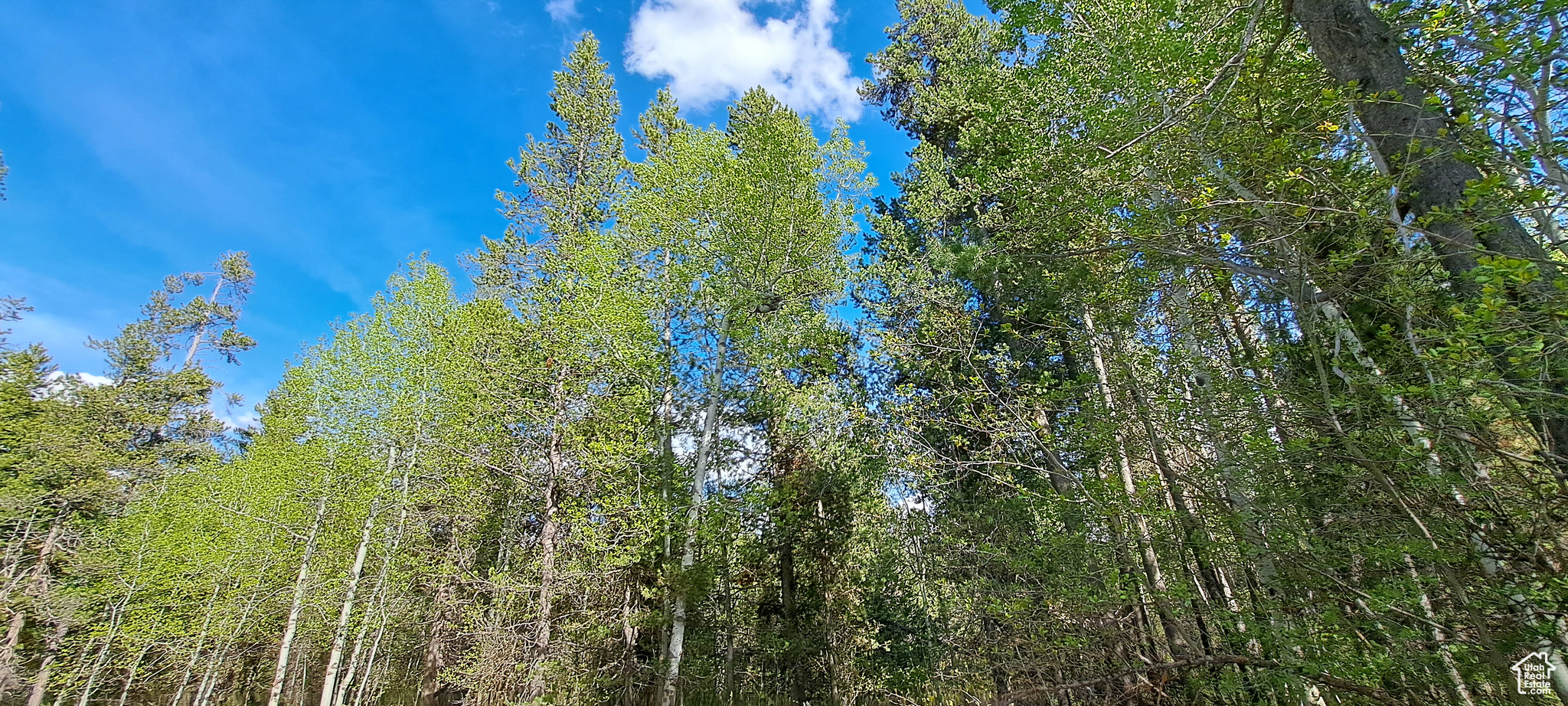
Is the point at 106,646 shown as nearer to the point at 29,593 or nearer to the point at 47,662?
the point at 47,662

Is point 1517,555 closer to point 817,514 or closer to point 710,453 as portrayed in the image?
point 817,514

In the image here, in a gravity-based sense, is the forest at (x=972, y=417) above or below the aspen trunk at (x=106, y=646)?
above

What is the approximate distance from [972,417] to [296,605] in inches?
416

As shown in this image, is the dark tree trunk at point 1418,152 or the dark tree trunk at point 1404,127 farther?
the dark tree trunk at point 1404,127

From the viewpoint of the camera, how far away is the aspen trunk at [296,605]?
809 cm

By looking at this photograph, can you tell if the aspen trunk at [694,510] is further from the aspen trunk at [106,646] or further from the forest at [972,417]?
the aspen trunk at [106,646]

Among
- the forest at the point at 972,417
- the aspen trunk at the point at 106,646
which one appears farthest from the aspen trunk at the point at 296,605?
the aspen trunk at the point at 106,646

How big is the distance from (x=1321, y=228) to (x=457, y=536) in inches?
414

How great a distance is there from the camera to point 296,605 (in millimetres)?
8422

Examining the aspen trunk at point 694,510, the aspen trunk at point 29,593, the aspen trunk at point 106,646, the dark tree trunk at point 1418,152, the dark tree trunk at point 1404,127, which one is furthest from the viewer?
the aspen trunk at point 29,593

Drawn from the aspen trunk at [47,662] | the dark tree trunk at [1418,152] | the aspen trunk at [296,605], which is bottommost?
the aspen trunk at [47,662]

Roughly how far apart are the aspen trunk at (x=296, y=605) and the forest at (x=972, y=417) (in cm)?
9

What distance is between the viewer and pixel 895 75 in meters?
11.3

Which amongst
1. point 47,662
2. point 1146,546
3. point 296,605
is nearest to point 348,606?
point 296,605
